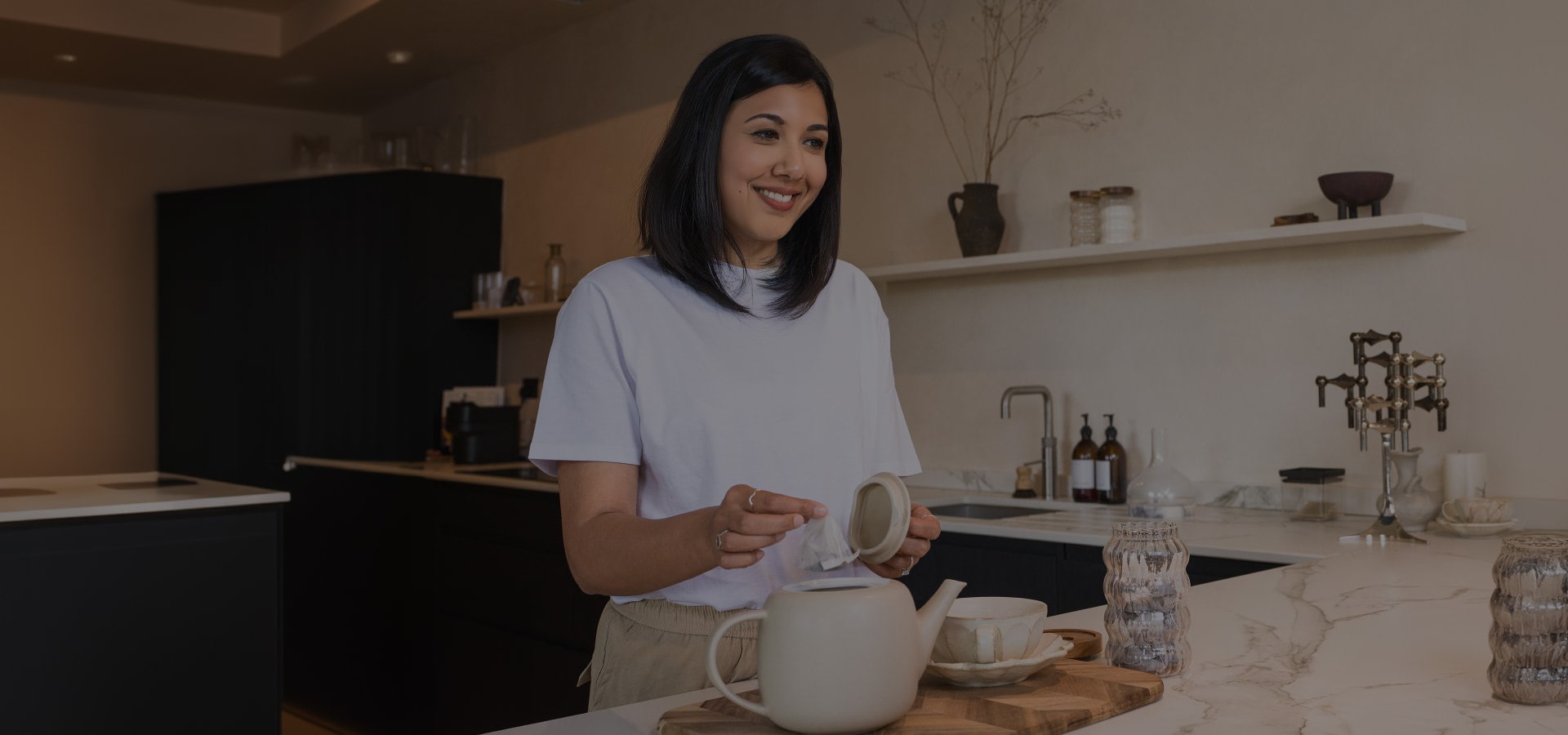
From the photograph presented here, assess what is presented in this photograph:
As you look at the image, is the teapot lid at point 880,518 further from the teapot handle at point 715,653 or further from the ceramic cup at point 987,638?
the teapot handle at point 715,653

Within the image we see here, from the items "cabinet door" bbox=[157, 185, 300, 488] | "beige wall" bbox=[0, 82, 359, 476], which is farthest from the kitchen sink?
"beige wall" bbox=[0, 82, 359, 476]

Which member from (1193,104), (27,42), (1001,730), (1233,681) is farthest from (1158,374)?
(27,42)

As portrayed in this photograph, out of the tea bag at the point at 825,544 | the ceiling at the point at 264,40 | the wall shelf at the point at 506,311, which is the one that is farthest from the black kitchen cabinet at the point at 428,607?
the tea bag at the point at 825,544

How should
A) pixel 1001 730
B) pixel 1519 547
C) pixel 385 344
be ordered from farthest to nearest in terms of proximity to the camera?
1. pixel 385 344
2. pixel 1519 547
3. pixel 1001 730

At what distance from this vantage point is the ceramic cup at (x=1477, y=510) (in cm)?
219

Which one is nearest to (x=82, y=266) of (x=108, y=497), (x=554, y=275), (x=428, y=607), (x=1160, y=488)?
(x=554, y=275)

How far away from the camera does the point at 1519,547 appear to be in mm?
982

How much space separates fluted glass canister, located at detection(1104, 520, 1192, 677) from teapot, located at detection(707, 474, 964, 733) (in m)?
0.28

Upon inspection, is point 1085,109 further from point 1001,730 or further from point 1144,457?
point 1001,730

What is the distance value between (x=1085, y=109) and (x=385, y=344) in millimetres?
3002

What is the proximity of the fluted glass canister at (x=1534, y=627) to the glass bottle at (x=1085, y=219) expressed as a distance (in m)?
2.06

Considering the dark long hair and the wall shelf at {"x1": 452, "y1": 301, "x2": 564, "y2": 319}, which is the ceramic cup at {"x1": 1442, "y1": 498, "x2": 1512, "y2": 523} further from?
the wall shelf at {"x1": 452, "y1": 301, "x2": 564, "y2": 319}

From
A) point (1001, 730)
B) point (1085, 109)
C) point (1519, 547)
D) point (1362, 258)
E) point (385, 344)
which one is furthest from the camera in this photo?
point (385, 344)

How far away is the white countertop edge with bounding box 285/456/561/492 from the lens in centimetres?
379
